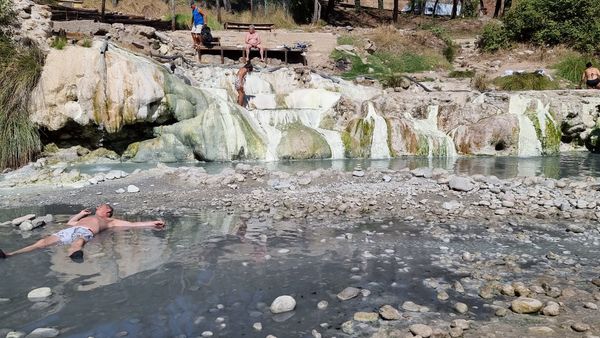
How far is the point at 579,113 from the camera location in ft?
63.0

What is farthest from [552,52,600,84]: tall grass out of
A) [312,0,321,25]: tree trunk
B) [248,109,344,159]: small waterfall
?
[312,0,321,25]: tree trunk

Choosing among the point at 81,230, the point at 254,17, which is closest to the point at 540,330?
the point at 81,230

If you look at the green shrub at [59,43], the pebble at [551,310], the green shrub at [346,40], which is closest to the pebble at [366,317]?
the pebble at [551,310]

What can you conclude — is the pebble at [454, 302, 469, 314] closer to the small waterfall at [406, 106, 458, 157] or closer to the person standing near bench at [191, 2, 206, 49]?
the small waterfall at [406, 106, 458, 157]

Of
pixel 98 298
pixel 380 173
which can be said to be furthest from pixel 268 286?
pixel 380 173

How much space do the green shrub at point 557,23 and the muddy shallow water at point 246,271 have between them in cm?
2462

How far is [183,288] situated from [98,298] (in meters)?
0.86

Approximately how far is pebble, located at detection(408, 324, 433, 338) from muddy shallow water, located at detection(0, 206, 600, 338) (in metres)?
0.32

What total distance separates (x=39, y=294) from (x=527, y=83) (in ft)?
72.0

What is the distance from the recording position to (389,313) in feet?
15.6

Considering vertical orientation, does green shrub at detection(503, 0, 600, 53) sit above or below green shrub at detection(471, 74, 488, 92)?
above

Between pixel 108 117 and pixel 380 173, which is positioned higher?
pixel 108 117

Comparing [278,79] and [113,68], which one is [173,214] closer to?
[113,68]

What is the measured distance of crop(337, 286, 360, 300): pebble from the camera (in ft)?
17.2
